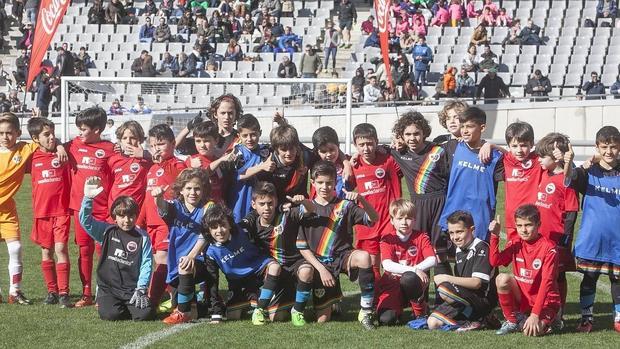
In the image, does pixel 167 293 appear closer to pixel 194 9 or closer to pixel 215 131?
pixel 215 131

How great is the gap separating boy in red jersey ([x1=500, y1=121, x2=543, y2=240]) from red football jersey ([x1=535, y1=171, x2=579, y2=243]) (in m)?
0.07

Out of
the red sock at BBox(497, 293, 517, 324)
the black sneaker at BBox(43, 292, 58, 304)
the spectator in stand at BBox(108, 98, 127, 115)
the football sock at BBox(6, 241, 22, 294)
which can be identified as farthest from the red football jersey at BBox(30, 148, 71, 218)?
the spectator in stand at BBox(108, 98, 127, 115)

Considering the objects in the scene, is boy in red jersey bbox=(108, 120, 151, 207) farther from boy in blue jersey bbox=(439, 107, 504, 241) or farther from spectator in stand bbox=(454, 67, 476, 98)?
spectator in stand bbox=(454, 67, 476, 98)

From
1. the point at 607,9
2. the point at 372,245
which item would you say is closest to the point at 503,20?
the point at 607,9

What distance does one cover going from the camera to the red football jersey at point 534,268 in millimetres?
8672

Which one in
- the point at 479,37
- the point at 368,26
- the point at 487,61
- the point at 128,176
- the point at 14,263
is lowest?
the point at 14,263

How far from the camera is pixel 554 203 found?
9.10 m

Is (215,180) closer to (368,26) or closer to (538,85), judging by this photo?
(538,85)

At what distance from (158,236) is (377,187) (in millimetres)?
1862

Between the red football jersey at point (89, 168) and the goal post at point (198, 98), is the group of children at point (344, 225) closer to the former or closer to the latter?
the red football jersey at point (89, 168)

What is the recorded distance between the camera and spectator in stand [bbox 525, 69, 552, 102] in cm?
2555

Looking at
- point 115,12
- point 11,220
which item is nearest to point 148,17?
point 115,12

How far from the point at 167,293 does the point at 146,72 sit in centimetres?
1763

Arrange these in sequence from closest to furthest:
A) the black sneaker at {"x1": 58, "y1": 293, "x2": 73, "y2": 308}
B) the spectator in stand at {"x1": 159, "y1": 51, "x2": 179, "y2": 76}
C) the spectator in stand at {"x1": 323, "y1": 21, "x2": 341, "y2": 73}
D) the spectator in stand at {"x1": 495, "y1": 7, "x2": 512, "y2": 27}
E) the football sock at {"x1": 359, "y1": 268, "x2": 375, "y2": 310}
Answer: the football sock at {"x1": 359, "y1": 268, "x2": 375, "y2": 310}, the black sneaker at {"x1": 58, "y1": 293, "x2": 73, "y2": 308}, the spectator in stand at {"x1": 159, "y1": 51, "x2": 179, "y2": 76}, the spectator in stand at {"x1": 323, "y1": 21, "x2": 341, "y2": 73}, the spectator in stand at {"x1": 495, "y1": 7, "x2": 512, "y2": 27}
